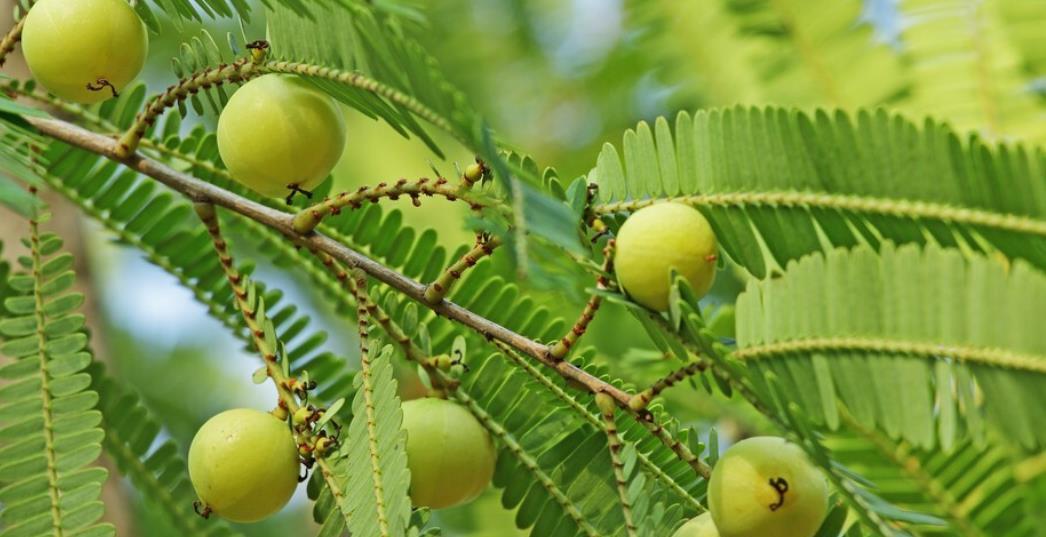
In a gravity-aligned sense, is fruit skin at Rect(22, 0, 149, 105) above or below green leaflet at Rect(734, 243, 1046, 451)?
below

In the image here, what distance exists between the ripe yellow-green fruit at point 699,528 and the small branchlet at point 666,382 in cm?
8

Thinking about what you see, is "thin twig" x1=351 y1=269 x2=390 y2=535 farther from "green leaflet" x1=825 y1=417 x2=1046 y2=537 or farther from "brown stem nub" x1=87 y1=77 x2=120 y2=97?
"green leaflet" x1=825 y1=417 x2=1046 y2=537

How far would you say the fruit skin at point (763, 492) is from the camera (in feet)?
2.45

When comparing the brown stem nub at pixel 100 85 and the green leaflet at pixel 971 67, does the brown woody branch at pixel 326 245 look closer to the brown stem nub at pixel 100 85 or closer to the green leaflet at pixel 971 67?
the brown stem nub at pixel 100 85

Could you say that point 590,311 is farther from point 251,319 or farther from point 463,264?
point 251,319

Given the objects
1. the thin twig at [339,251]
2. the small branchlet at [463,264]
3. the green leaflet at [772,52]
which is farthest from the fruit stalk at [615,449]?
the green leaflet at [772,52]

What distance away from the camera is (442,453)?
0.83 meters

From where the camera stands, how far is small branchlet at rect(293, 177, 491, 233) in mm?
774

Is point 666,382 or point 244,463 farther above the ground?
point 666,382

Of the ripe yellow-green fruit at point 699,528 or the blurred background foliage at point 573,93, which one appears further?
the blurred background foliage at point 573,93

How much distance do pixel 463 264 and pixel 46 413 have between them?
0.36m

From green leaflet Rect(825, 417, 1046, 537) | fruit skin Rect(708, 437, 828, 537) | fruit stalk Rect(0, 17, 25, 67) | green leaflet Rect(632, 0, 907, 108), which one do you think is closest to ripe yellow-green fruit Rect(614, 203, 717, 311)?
fruit skin Rect(708, 437, 828, 537)

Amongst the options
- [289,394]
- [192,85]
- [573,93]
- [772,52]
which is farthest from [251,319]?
[573,93]

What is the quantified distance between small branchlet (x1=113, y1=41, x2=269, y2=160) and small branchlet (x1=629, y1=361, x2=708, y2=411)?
34 cm
